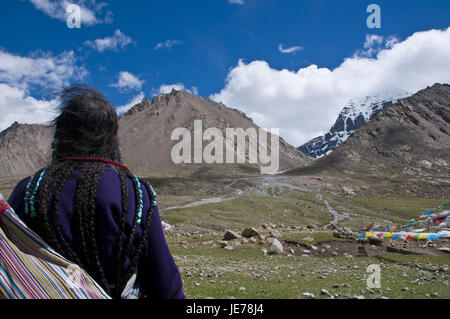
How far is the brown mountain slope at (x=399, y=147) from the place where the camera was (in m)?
144

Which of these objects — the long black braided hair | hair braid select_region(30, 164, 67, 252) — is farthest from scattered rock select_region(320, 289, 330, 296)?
hair braid select_region(30, 164, 67, 252)

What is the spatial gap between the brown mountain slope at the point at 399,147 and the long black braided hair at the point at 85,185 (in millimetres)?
153477

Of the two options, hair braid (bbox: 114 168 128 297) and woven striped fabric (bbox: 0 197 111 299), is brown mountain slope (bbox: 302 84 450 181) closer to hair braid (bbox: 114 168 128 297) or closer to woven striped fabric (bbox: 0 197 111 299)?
hair braid (bbox: 114 168 128 297)

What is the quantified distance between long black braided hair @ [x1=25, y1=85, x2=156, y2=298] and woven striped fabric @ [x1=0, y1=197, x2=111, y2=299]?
0.17m

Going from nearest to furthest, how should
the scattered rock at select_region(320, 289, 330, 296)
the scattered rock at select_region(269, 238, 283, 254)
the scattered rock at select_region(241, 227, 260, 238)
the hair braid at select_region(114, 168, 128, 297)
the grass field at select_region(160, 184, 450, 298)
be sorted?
1. the hair braid at select_region(114, 168, 128, 297)
2. the scattered rock at select_region(320, 289, 330, 296)
3. the grass field at select_region(160, 184, 450, 298)
4. the scattered rock at select_region(269, 238, 283, 254)
5. the scattered rock at select_region(241, 227, 260, 238)

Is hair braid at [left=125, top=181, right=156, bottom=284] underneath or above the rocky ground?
above

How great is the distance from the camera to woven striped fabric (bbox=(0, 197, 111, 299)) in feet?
8.46

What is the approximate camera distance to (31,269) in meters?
2.66
